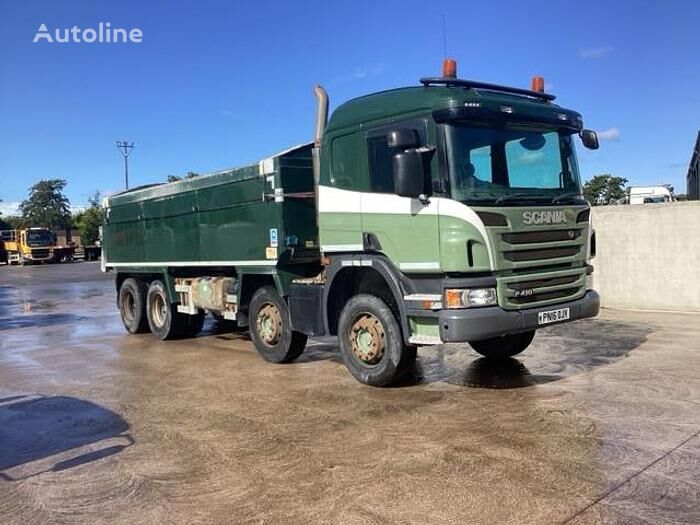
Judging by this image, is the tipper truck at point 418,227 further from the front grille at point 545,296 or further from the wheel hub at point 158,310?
the wheel hub at point 158,310

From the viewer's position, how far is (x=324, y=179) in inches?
308

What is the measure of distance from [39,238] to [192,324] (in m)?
47.2

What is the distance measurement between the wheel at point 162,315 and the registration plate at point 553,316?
719 centimetres

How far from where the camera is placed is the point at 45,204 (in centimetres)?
10250

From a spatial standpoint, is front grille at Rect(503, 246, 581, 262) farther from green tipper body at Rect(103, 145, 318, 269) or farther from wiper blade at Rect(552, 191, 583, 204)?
green tipper body at Rect(103, 145, 318, 269)

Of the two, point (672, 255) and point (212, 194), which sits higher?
point (212, 194)

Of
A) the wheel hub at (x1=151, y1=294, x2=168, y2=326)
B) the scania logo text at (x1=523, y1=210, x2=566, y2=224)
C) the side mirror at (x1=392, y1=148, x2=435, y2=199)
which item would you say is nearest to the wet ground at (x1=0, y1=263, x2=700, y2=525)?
the scania logo text at (x1=523, y1=210, x2=566, y2=224)

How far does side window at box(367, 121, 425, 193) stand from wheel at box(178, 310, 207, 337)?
19.6ft

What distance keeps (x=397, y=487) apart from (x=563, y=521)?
3.67 feet

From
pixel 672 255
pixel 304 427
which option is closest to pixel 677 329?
pixel 672 255

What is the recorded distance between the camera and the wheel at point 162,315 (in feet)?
38.7

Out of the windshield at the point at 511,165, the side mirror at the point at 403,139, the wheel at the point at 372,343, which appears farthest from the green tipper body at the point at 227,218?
the windshield at the point at 511,165

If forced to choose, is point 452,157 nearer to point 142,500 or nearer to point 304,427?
point 304,427

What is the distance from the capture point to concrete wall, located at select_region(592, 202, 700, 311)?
12.3m
